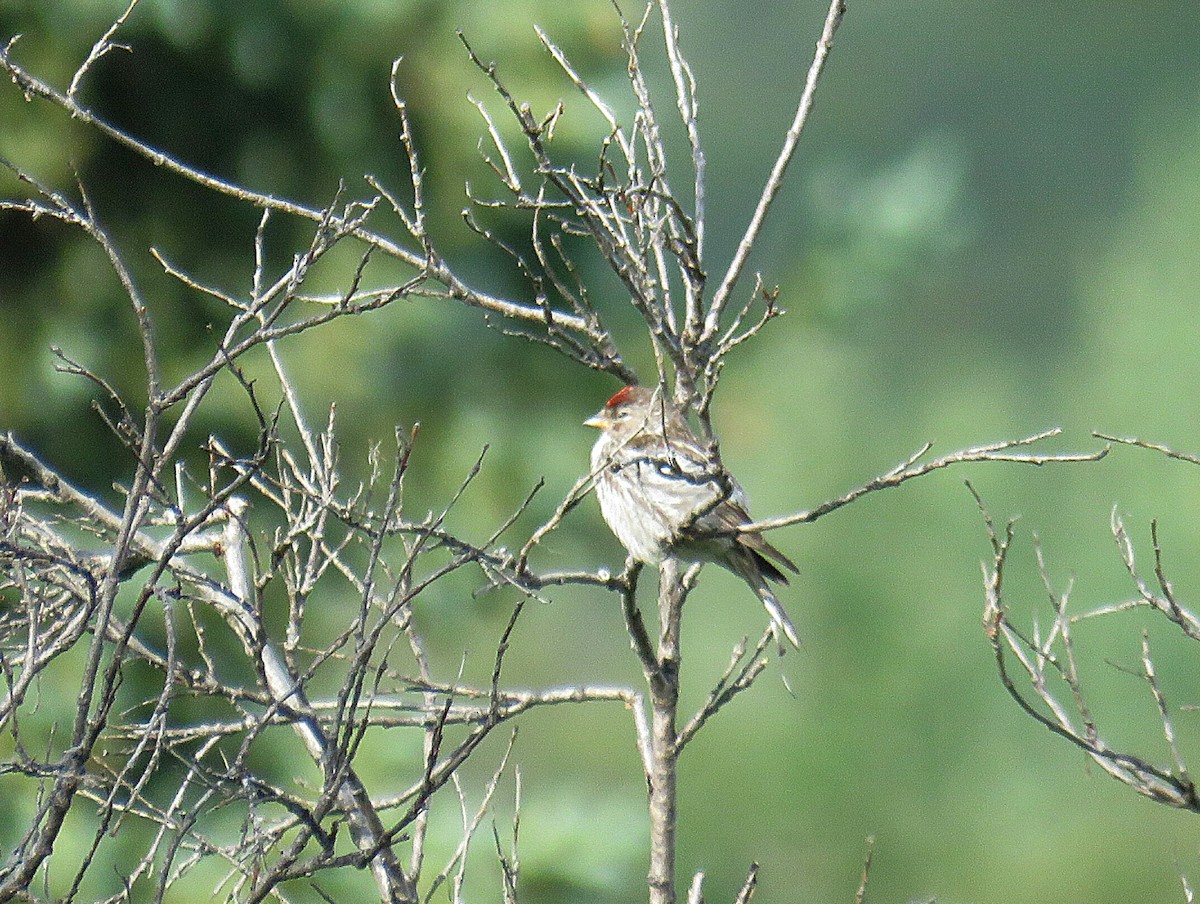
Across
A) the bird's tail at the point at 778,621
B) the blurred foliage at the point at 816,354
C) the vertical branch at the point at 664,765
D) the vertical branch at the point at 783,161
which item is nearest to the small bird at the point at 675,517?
the bird's tail at the point at 778,621

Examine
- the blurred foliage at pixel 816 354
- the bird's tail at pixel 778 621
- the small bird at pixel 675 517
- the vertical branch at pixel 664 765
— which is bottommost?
the vertical branch at pixel 664 765

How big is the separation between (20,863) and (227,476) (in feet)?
16.2

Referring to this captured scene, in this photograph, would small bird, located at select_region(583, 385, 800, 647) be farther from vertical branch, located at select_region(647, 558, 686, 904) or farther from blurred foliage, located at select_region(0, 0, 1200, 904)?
blurred foliage, located at select_region(0, 0, 1200, 904)

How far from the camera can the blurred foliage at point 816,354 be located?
7969mm

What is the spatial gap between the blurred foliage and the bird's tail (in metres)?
1.12

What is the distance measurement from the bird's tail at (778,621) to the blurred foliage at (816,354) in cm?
112

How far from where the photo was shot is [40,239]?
7938 mm

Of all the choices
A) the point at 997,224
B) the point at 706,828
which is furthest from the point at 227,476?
the point at 997,224

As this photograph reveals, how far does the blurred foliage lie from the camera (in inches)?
314

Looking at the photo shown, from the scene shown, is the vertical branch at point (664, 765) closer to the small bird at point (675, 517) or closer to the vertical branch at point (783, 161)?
the small bird at point (675, 517)

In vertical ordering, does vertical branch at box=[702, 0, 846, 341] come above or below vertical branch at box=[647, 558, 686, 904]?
above

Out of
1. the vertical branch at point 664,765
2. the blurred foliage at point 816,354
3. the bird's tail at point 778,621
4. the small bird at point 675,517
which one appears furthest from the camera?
the blurred foliage at point 816,354

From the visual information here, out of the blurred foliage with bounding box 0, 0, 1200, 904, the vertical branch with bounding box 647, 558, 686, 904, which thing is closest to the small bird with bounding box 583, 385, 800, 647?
the vertical branch with bounding box 647, 558, 686, 904

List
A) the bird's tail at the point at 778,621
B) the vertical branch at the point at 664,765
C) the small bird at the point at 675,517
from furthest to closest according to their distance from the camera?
1. the small bird at the point at 675,517
2. the bird's tail at the point at 778,621
3. the vertical branch at the point at 664,765
